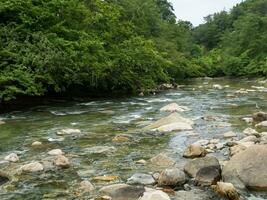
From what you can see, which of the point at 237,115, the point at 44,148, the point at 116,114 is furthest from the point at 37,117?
the point at 237,115

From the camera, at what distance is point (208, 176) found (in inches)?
307

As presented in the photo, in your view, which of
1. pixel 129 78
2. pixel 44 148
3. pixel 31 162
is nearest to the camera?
pixel 31 162

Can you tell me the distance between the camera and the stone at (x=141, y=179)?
7758 millimetres

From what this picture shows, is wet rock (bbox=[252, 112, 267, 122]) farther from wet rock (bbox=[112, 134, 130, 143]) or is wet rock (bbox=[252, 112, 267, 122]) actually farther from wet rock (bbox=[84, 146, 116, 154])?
wet rock (bbox=[84, 146, 116, 154])

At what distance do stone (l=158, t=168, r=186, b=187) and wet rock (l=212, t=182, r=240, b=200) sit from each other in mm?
683

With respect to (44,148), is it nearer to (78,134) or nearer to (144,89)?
(78,134)

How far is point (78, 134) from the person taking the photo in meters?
13.0

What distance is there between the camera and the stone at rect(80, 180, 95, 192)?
7.49 meters

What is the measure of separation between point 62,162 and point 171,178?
2.59 m

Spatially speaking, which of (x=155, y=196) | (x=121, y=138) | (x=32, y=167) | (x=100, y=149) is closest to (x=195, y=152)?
(x=100, y=149)

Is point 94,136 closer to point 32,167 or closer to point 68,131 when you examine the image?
point 68,131

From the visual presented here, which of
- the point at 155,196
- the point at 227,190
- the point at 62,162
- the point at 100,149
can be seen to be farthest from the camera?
the point at 100,149

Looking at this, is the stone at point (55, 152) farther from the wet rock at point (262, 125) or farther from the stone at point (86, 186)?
the wet rock at point (262, 125)

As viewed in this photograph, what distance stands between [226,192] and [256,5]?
66.0m
